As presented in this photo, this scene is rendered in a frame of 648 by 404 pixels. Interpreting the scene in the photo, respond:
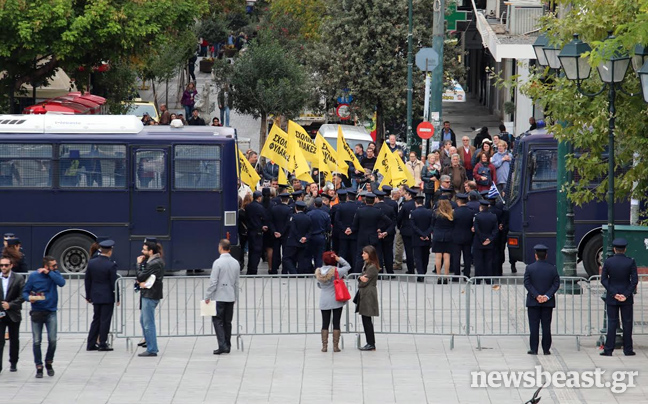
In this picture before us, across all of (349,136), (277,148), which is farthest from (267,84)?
(277,148)

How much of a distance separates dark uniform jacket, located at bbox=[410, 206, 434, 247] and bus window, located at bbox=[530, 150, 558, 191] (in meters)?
1.90

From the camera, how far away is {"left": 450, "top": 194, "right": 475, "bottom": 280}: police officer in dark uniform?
→ 71.5 feet

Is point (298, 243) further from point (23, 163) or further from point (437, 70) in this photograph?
point (437, 70)

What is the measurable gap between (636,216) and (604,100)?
3.89 metres

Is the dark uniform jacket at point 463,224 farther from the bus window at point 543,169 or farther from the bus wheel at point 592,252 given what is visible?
the bus wheel at point 592,252

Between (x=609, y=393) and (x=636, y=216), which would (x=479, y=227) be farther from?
(x=609, y=393)

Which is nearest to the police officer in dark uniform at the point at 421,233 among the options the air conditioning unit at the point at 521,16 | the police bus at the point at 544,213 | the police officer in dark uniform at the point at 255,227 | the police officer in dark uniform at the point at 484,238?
the police officer in dark uniform at the point at 484,238

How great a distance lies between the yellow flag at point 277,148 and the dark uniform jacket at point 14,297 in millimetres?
10757

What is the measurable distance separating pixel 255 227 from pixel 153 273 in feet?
21.7

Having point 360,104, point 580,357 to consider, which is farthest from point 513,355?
point 360,104

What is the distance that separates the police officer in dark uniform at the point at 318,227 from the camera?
22.1 metres

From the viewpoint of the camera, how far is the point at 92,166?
21875 millimetres

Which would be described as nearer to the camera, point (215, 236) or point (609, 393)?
point (609, 393)

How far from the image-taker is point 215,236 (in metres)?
22.0
